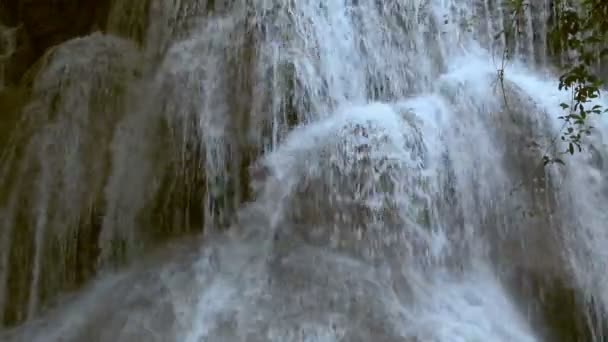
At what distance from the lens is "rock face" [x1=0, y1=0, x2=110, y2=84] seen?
24.8ft

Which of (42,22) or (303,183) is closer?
(303,183)

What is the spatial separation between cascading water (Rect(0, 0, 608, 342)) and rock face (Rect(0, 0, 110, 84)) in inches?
45.0

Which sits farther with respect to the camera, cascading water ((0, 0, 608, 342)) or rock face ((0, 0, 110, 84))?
rock face ((0, 0, 110, 84))

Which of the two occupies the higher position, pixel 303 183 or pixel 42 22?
pixel 42 22

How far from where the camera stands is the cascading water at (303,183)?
4281 mm

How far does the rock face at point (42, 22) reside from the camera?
24.8ft

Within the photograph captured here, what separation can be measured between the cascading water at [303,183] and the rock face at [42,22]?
45.0 inches

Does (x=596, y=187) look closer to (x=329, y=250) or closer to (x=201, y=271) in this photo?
(x=329, y=250)

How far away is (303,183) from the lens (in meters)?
4.77

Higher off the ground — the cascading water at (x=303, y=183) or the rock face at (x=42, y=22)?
the rock face at (x=42, y=22)

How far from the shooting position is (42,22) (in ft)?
25.4

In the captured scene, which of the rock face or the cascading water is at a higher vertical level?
the rock face

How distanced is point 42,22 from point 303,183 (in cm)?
450

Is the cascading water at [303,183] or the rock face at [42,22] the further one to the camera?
the rock face at [42,22]
